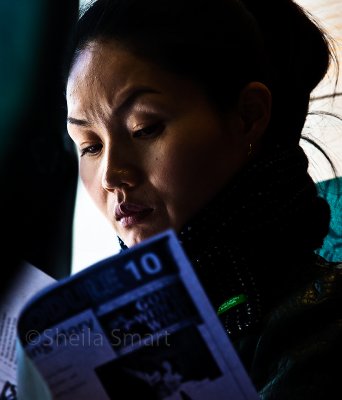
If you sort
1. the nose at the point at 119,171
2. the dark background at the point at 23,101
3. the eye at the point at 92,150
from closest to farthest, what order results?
1. the dark background at the point at 23,101
2. the nose at the point at 119,171
3. the eye at the point at 92,150

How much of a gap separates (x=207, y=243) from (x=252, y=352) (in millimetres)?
194

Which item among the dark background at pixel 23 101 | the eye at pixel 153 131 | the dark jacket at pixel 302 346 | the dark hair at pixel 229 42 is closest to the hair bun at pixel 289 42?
the dark hair at pixel 229 42

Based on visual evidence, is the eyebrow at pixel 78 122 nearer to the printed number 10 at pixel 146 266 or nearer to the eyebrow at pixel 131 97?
the eyebrow at pixel 131 97

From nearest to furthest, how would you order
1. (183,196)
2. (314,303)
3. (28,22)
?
(28,22) < (314,303) < (183,196)

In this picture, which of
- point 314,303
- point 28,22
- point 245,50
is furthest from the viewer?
point 245,50

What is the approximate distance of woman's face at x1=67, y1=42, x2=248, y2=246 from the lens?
979mm

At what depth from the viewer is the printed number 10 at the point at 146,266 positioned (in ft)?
2.12

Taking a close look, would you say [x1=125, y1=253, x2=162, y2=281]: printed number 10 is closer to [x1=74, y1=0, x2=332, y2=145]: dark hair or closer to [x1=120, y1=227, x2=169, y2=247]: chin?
[x1=120, y1=227, x2=169, y2=247]: chin

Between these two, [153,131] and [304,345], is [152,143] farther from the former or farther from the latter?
[304,345]

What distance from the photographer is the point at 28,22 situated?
0.59m

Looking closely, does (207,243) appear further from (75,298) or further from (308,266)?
(75,298)

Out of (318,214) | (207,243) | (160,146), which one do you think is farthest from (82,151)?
(318,214)

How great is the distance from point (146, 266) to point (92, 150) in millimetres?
497

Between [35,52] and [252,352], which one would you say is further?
[252,352]
